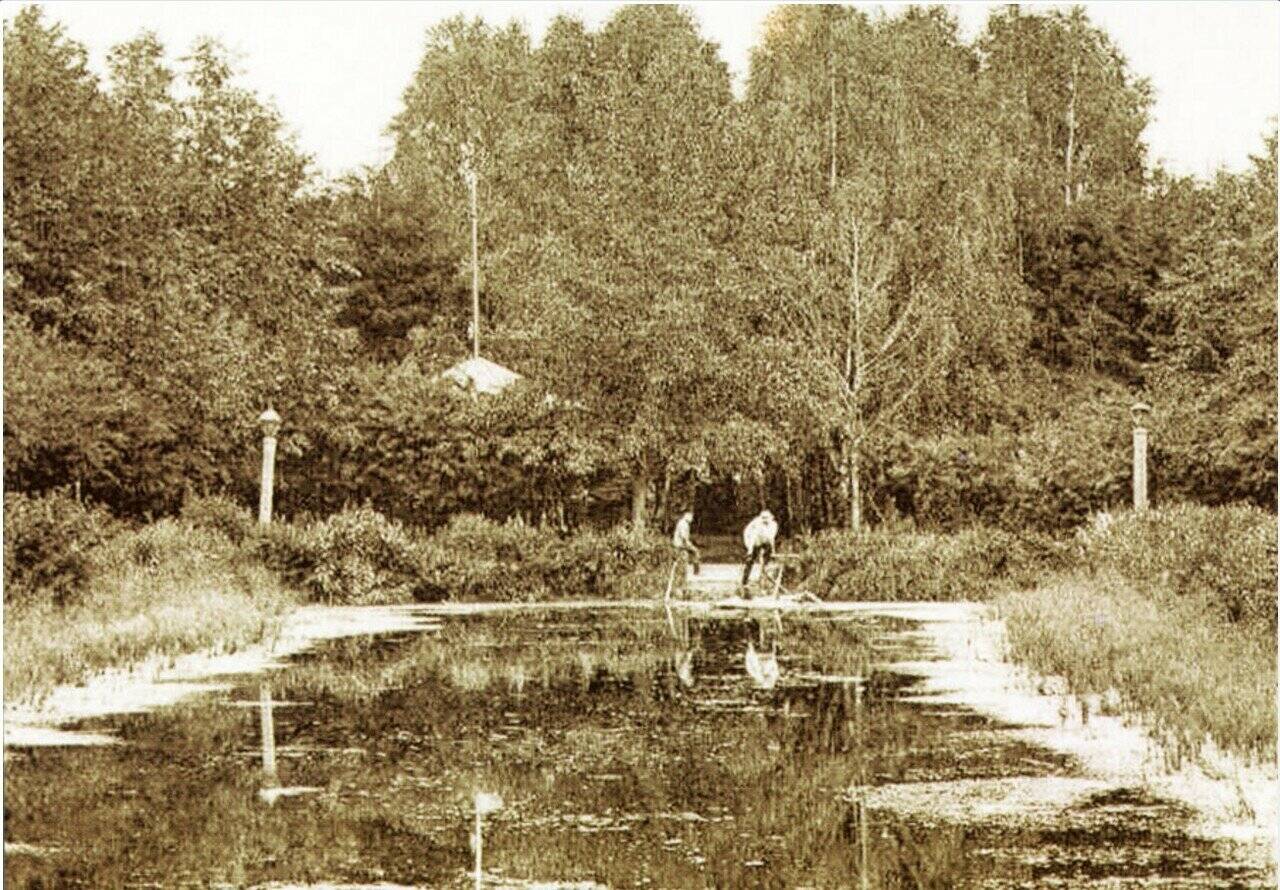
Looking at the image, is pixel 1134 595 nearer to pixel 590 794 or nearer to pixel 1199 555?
pixel 1199 555

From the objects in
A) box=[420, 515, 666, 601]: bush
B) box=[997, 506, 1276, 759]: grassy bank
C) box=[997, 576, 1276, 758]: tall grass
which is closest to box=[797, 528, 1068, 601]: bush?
box=[997, 506, 1276, 759]: grassy bank

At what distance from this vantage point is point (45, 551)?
21.9m

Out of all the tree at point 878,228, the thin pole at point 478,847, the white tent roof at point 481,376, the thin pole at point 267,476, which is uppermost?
the tree at point 878,228

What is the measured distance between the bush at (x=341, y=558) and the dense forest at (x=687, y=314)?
102 inches

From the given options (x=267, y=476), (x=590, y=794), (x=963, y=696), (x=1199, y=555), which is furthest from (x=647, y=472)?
(x=590, y=794)

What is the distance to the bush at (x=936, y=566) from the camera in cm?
3188

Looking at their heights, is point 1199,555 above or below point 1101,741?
above

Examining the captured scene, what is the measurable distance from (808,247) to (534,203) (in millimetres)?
15413

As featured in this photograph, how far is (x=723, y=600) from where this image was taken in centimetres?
3125

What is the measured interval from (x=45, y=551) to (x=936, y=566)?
625 inches

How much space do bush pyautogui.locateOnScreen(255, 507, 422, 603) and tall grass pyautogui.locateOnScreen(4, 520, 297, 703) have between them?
1.86 feet

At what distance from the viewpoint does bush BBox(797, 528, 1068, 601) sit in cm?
3188

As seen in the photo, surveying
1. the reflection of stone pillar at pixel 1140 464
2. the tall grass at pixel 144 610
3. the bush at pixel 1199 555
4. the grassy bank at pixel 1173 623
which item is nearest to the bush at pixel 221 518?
the tall grass at pixel 144 610

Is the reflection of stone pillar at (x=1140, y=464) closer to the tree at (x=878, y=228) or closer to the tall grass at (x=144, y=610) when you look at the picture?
the tree at (x=878, y=228)
